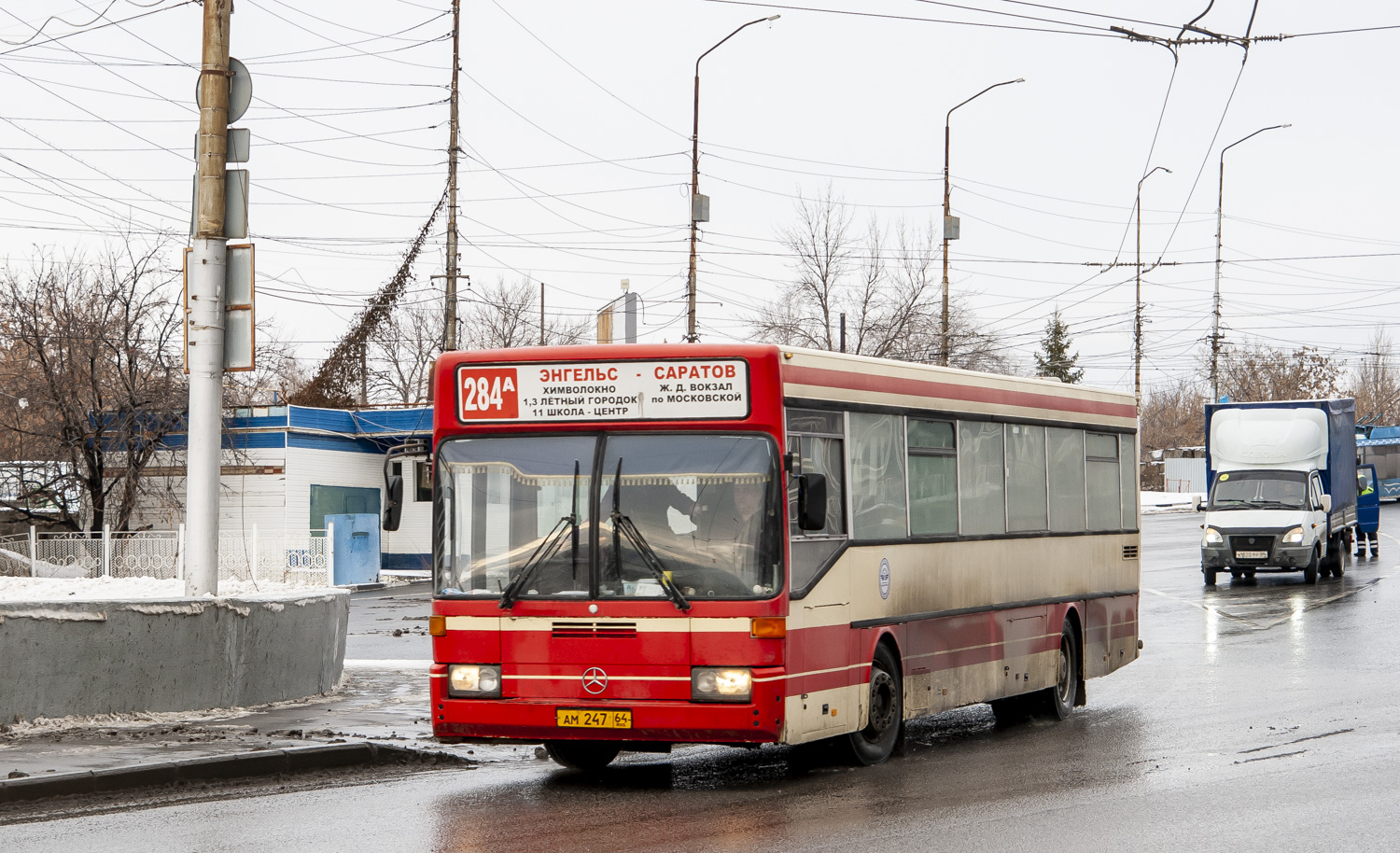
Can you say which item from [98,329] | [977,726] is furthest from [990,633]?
[98,329]

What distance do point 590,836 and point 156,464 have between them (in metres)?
31.2

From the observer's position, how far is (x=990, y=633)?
12.8 meters

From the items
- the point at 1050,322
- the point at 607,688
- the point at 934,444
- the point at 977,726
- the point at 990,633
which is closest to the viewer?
the point at 607,688

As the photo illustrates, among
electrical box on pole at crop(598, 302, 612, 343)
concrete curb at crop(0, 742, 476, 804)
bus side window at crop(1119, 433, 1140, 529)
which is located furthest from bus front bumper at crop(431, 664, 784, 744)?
electrical box on pole at crop(598, 302, 612, 343)

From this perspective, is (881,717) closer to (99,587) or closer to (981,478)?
(981,478)

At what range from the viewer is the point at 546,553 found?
9828 mm

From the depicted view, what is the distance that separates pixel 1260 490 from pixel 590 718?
2496 cm

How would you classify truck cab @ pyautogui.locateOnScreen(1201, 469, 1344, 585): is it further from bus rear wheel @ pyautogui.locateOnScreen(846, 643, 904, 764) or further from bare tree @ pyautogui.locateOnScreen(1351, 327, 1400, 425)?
bare tree @ pyautogui.locateOnScreen(1351, 327, 1400, 425)

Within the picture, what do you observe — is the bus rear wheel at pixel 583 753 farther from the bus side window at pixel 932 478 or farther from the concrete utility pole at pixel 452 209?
the concrete utility pole at pixel 452 209

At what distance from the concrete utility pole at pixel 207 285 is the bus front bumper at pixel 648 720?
3939 mm

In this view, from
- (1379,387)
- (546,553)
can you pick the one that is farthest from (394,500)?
(1379,387)

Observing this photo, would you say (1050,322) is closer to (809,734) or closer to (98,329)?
(98,329)

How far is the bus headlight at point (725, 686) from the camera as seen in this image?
952 cm

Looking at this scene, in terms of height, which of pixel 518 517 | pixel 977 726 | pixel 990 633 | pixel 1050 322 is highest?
pixel 1050 322
